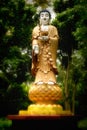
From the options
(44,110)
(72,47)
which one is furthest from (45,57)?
(72,47)

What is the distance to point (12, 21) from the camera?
19.4 m

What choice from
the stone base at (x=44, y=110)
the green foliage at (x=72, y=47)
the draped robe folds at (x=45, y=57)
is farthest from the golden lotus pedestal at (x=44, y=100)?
the green foliage at (x=72, y=47)

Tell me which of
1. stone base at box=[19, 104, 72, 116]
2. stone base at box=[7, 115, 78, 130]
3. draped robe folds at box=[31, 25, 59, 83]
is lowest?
stone base at box=[7, 115, 78, 130]

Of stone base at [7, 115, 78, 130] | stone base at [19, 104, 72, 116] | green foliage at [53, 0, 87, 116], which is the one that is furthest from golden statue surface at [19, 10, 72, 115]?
green foliage at [53, 0, 87, 116]

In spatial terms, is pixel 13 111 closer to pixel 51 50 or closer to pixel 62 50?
pixel 62 50

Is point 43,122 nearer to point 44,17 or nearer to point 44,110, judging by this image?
point 44,110

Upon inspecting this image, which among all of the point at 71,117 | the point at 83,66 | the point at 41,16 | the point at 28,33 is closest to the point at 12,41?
the point at 28,33

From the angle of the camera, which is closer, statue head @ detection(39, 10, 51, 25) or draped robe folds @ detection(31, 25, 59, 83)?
draped robe folds @ detection(31, 25, 59, 83)

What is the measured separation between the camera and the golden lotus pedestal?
11.0 metres

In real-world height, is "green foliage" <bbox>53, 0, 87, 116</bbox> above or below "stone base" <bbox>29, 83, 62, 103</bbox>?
above

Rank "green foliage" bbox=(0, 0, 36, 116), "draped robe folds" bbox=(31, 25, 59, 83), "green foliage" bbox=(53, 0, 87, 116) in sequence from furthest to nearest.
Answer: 1. "green foliage" bbox=(0, 0, 36, 116)
2. "green foliage" bbox=(53, 0, 87, 116)
3. "draped robe folds" bbox=(31, 25, 59, 83)

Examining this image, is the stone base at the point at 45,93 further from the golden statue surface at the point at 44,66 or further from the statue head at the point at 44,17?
the statue head at the point at 44,17

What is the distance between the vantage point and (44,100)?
449 inches

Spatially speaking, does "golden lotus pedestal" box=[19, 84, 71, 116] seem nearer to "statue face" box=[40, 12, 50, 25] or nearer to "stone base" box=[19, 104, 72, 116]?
"stone base" box=[19, 104, 72, 116]
